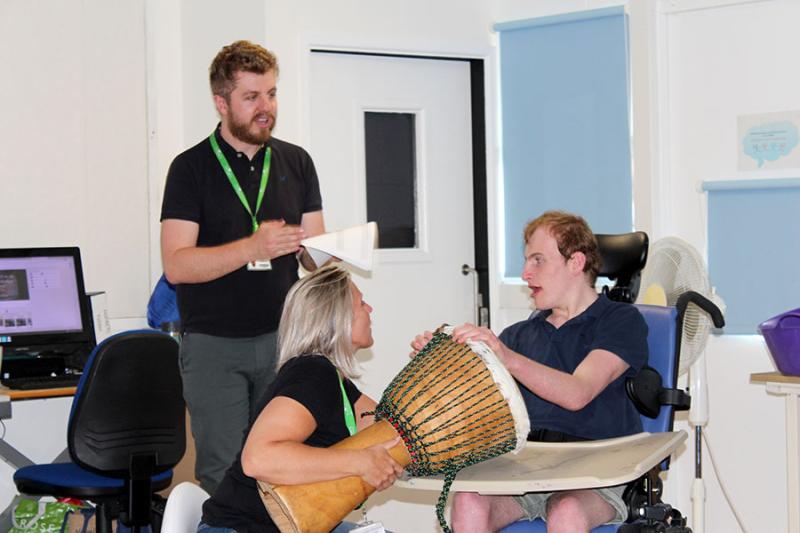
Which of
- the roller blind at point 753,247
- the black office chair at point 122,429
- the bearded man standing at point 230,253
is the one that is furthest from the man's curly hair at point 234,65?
the roller blind at point 753,247

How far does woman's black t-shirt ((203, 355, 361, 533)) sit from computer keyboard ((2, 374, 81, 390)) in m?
1.66

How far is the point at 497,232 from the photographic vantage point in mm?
4680

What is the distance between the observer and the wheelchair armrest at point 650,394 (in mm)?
2576

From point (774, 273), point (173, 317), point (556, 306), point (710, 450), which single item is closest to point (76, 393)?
point (173, 317)

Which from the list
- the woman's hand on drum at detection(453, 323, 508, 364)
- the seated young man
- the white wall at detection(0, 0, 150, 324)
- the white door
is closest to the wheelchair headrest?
the seated young man

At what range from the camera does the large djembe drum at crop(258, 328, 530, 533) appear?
204cm

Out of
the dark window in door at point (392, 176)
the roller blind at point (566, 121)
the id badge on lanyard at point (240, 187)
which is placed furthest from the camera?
the dark window in door at point (392, 176)

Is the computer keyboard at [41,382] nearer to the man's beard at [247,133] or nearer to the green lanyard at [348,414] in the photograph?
the man's beard at [247,133]

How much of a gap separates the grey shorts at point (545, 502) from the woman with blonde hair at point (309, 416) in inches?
21.2

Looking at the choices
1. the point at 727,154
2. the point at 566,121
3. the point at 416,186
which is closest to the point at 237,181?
the point at 416,186

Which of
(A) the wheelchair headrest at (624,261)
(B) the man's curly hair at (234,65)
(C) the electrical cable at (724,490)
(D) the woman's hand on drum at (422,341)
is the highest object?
(B) the man's curly hair at (234,65)

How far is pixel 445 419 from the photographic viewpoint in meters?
2.05

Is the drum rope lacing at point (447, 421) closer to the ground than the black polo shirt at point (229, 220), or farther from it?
closer to the ground

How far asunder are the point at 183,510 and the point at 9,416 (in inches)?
64.1
